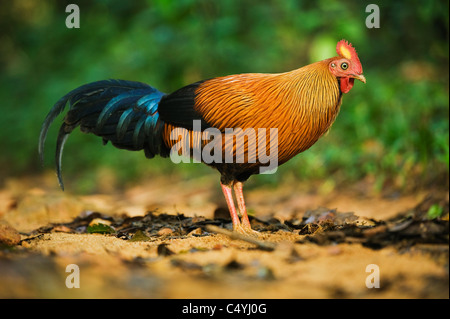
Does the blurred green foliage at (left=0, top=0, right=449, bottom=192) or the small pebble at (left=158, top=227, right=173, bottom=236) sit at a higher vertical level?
the blurred green foliage at (left=0, top=0, right=449, bottom=192)

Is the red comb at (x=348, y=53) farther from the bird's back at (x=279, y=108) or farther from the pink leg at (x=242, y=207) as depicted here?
the pink leg at (x=242, y=207)

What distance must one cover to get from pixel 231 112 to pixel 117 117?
114 centimetres

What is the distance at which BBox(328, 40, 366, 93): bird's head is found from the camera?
4180 mm

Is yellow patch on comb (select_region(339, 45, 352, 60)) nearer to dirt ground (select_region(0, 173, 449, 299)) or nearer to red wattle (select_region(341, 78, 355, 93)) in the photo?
red wattle (select_region(341, 78, 355, 93))

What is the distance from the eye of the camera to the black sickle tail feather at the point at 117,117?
462 centimetres

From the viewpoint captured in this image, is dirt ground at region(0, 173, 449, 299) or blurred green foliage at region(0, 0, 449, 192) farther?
blurred green foliage at region(0, 0, 449, 192)

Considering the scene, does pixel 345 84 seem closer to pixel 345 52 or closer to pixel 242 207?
pixel 345 52

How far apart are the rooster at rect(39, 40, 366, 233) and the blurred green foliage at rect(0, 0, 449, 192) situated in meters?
2.67

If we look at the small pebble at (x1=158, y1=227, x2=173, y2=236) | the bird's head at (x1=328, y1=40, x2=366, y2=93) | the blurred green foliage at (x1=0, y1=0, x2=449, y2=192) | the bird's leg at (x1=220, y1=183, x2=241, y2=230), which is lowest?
the small pebble at (x1=158, y1=227, x2=173, y2=236)

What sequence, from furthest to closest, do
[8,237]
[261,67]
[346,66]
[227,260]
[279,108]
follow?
[261,67] < [346,66] < [279,108] < [8,237] < [227,260]

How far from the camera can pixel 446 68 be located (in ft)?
28.9

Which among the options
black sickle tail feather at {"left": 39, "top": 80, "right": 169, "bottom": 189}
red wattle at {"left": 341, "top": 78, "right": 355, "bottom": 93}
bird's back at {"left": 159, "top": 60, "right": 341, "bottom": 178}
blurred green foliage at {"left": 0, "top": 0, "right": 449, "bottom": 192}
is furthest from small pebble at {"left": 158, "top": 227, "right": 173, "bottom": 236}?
blurred green foliage at {"left": 0, "top": 0, "right": 449, "bottom": 192}

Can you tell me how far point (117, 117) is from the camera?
463 cm

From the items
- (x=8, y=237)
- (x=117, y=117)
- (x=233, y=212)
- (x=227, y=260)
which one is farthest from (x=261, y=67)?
(x=227, y=260)
